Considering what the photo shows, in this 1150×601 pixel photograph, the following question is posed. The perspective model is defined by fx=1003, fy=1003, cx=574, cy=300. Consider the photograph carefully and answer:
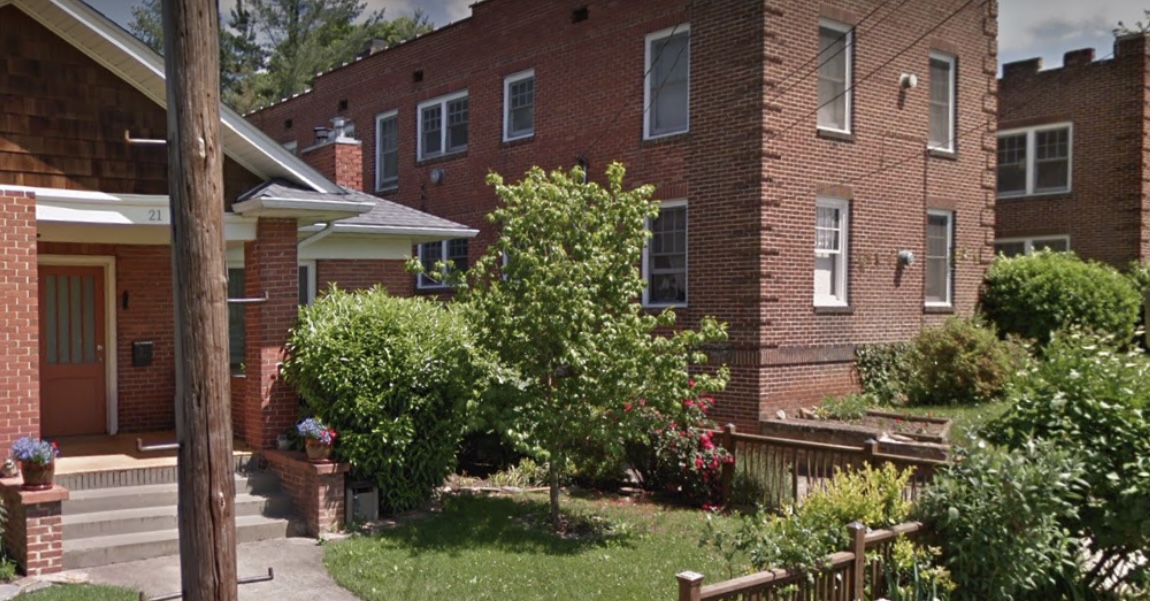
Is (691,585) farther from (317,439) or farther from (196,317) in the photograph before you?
(317,439)

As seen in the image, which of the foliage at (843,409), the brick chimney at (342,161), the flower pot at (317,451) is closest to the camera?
the flower pot at (317,451)

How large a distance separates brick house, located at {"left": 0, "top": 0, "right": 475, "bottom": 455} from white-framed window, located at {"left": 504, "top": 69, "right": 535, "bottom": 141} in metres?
6.51

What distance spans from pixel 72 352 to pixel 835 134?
1239cm

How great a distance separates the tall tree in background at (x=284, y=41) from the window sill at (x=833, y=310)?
1322 inches

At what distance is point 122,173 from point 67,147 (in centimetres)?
57

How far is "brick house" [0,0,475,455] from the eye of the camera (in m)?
9.88

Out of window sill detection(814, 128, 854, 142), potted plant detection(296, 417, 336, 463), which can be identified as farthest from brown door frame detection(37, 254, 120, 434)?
window sill detection(814, 128, 854, 142)

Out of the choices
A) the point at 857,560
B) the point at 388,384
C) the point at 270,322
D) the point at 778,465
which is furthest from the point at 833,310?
the point at 857,560

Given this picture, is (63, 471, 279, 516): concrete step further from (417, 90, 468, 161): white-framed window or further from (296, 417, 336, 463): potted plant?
(417, 90, 468, 161): white-framed window

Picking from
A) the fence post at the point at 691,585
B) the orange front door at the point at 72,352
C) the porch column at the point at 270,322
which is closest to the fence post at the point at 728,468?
the porch column at the point at 270,322

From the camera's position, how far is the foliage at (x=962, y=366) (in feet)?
55.7

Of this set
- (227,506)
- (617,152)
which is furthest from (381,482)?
(617,152)

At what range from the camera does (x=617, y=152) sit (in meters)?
18.6

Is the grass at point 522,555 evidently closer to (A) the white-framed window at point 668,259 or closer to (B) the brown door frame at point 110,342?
(B) the brown door frame at point 110,342
